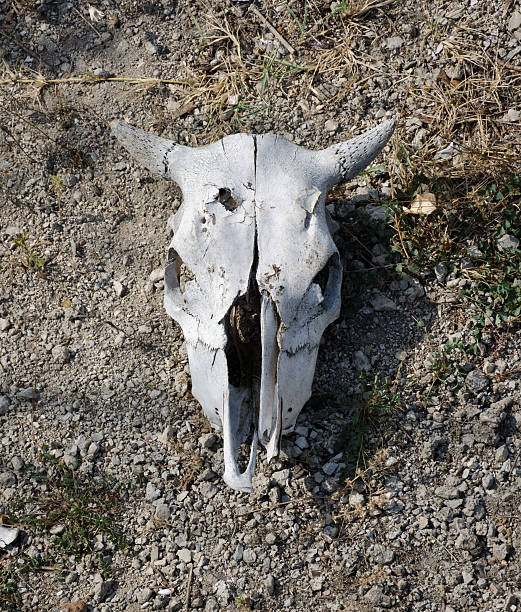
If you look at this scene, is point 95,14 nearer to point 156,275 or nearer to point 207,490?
point 156,275

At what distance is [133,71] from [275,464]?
300 cm

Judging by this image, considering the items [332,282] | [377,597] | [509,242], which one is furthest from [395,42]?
[377,597]

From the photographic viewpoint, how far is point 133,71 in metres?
6.10

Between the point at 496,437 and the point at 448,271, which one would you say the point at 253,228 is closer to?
the point at 448,271

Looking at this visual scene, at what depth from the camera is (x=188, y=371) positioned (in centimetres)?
531

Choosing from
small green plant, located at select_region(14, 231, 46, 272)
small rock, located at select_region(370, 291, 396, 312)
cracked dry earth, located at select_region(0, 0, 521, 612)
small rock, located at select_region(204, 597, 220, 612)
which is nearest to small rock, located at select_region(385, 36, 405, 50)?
cracked dry earth, located at select_region(0, 0, 521, 612)

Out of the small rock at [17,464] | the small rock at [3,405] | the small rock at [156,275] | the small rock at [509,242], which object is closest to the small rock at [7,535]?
the small rock at [17,464]

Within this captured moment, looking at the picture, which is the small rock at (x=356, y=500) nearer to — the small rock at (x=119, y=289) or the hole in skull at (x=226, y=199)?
the hole in skull at (x=226, y=199)

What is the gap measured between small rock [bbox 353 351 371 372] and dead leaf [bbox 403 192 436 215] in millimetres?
990

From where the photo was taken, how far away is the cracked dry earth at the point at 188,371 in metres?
4.90

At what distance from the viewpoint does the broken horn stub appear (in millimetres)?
4863

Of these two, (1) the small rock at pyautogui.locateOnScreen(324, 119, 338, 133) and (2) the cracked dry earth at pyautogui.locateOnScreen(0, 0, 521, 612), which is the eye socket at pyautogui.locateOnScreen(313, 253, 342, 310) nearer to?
(2) the cracked dry earth at pyautogui.locateOnScreen(0, 0, 521, 612)

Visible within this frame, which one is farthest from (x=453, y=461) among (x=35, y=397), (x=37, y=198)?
(x=37, y=198)

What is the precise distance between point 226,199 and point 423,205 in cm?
153
